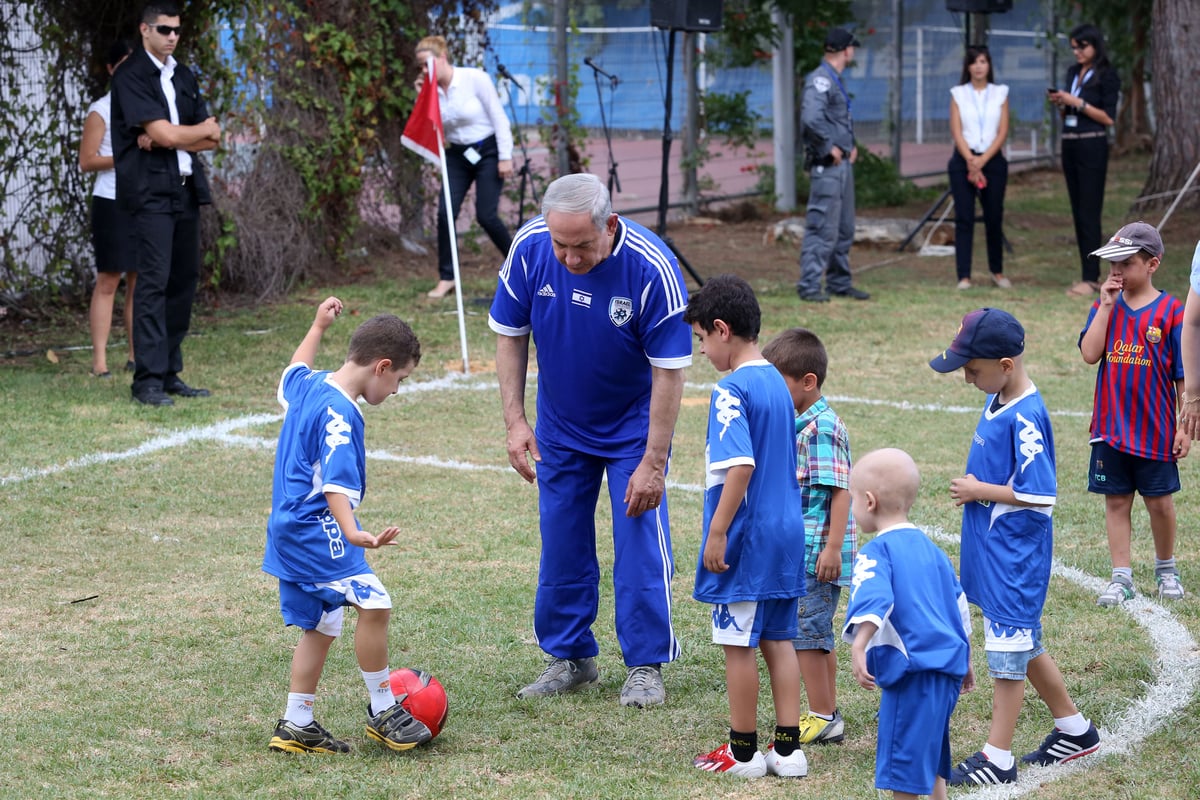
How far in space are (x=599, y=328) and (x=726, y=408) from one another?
727 mm

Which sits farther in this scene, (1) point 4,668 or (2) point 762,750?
(1) point 4,668

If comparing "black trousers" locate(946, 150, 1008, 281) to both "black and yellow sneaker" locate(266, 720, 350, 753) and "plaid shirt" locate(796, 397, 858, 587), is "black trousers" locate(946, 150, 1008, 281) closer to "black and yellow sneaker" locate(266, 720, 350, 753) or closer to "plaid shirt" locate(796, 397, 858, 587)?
"plaid shirt" locate(796, 397, 858, 587)

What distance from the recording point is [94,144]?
8.73 metres

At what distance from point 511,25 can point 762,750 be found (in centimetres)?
1150

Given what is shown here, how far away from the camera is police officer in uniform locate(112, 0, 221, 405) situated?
812 cm

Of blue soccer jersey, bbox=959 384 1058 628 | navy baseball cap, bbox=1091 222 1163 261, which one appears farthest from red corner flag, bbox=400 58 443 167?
blue soccer jersey, bbox=959 384 1058 628

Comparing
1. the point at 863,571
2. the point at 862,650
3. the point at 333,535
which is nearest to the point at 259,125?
the point at 333,535

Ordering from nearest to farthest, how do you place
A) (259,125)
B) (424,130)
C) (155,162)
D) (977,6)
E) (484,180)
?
(155,162) < (424,130) < (484,180) < (259,125) < (977,6)

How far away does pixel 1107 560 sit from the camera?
5715mm

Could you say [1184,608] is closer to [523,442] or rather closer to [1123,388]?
[1123,388]

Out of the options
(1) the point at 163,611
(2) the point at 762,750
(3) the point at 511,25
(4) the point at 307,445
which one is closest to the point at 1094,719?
(2) the point at 762,750

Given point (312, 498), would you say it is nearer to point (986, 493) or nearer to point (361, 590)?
point (361, 590)

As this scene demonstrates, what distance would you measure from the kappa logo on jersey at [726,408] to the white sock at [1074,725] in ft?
4.26

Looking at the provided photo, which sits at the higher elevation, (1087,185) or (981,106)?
(981,106)
